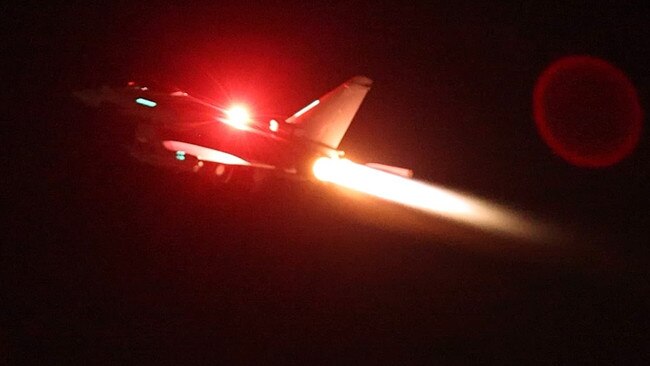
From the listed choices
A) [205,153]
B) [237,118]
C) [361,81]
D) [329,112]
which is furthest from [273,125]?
[361,81]

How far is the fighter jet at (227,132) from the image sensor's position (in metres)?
6.90

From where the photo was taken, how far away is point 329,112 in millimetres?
7879

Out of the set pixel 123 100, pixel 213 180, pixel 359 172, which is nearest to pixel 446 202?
pixel 359 172

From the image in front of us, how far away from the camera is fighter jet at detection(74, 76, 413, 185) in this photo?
22.6 feet

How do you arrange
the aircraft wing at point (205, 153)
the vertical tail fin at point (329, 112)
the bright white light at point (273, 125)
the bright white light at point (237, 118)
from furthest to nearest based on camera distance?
the vertical tail fin at point (329, 112), the bright white light at point (273, 125), the bright white light at point (237, 118), the aircraft wing at point (205, 153)

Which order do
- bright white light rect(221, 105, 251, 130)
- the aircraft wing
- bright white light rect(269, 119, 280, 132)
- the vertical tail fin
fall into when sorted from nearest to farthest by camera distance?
the aircraft wing < bright white light rect(221, 105, 251, 130) < bright white light rect(269, 119, 280, 132) < the vertical tail fin

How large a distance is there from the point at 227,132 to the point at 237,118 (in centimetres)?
29

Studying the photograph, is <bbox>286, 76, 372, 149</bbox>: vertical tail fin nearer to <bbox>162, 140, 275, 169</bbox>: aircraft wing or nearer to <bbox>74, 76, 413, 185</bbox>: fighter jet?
<bbox>74, 76, 413, 185</bbox>: fighter jet

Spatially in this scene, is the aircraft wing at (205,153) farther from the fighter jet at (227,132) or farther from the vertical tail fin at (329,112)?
the vertical tail fin at (329,112)

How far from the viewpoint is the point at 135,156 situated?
251 inches

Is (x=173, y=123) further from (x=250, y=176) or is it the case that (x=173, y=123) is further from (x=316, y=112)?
(x=316, y=112)

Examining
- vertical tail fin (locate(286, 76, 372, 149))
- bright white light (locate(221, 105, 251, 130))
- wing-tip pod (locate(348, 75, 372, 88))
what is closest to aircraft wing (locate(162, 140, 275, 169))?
bright white light (locate(221, 105, 251, 130))

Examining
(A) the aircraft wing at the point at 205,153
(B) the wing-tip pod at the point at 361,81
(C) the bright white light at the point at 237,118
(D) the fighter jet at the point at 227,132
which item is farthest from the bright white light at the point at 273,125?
(B) the wing-tip pod at the point at 361,81

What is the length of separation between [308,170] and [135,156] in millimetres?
2038
